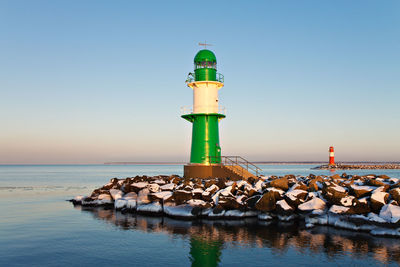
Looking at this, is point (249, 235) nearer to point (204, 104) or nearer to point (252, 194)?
point (252, 194)

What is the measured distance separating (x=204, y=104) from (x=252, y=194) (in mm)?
9656

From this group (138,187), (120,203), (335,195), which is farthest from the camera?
(138,187)

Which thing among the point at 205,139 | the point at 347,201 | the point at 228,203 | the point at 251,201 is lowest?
the point at 228,203

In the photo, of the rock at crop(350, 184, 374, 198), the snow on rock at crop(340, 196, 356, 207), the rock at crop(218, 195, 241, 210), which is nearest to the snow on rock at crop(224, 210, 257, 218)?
the rock at crop(218, 195, 241, 210)

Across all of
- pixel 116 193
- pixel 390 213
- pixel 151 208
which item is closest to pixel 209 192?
pixel 151 208

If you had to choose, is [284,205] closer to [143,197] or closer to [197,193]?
[197,193]

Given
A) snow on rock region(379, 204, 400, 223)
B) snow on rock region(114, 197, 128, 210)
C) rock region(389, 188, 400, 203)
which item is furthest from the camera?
snow on rock region(114, 197, 128, 210)

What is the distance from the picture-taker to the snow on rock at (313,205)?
16.6 meters

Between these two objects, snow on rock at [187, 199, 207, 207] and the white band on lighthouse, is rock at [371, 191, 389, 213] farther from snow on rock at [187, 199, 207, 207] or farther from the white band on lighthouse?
the white band on lighthouse

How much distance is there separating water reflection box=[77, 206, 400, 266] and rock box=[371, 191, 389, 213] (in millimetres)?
1498

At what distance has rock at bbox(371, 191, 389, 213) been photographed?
1524cm

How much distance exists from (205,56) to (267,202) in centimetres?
1360

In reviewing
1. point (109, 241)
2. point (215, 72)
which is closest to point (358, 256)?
point (109, 241)

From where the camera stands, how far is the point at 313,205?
16.7 m
